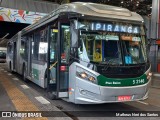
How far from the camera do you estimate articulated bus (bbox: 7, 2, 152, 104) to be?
6.93 meters

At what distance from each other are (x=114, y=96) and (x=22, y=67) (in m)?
9.13

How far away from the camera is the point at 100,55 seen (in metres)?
7.12

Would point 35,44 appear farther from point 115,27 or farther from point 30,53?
point 115,27

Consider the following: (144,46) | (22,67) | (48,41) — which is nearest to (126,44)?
(144,46)

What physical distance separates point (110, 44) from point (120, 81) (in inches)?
40.4

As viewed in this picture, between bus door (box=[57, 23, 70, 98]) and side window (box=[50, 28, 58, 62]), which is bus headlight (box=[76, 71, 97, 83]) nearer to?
bus door (box=[57, 23, 70, 98])

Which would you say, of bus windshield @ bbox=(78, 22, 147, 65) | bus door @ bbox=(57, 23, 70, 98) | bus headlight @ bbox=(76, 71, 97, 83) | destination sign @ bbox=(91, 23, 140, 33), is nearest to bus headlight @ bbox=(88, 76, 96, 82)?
bus headlight @ bbox=(76, 71, 97, 83)

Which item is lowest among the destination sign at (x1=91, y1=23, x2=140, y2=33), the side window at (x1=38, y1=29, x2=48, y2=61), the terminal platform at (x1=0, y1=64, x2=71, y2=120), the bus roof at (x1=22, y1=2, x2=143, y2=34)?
the terminal platform at (x1=0, y1=64, x2=71, y2=120)

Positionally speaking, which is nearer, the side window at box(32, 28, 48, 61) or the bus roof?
the bus roof

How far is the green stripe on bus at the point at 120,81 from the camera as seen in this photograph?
688cm

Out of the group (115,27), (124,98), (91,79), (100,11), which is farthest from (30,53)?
(124,98)

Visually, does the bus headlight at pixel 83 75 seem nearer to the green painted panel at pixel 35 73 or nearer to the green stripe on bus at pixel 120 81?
the green stripe on bus at pixel 120 81

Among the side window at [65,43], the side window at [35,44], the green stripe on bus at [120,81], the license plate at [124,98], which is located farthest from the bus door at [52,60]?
the license plate at [124,98]

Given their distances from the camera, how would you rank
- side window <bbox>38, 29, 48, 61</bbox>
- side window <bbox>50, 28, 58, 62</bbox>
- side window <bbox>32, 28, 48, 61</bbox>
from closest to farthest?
1. side window <bbox>50, 28, 58, 62</bbox>
2. side window <bbox>38, 29, 48, 61</bbox>
3. side window <bbox>32, 28, 48, 61</bbox>
